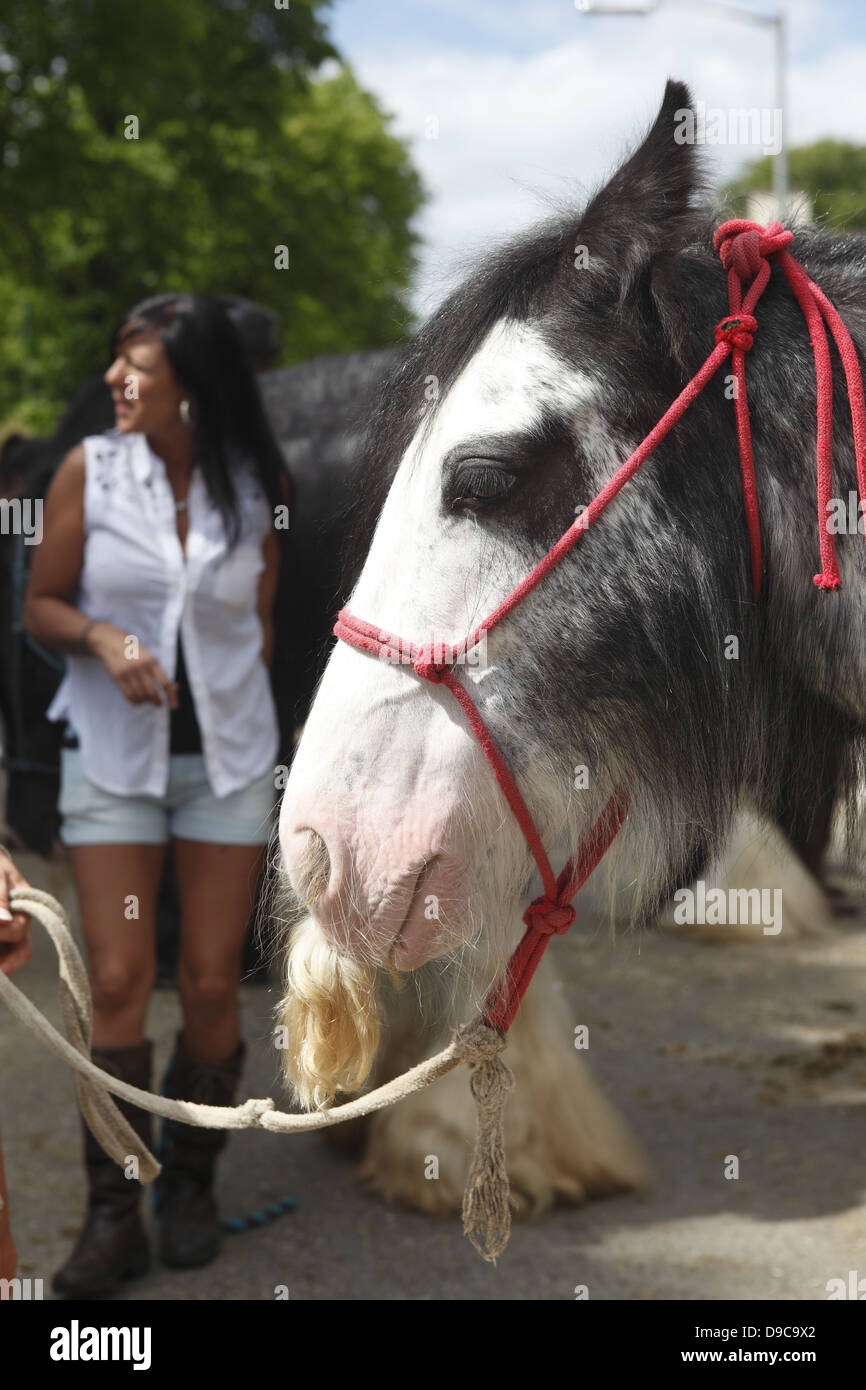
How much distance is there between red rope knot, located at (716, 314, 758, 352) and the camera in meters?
1.63

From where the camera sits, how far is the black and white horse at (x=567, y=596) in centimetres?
163

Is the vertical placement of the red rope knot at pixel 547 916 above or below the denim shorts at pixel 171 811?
below

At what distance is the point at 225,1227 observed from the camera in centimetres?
378

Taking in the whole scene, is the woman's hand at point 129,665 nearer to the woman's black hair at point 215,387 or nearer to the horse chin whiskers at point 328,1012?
the woman's black hair at point 215,387

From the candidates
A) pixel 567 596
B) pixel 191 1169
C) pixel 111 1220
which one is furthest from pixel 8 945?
pixel 191 1169

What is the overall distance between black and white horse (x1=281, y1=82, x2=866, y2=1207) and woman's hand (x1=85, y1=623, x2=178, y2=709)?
156 centimetres

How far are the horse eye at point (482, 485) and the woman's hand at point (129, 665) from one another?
1752 millimetres

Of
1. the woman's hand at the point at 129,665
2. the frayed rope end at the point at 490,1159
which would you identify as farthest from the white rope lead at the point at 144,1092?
the woman's hand at the point at 129,665

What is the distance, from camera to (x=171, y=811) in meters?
3.53

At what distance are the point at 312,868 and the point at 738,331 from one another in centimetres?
81

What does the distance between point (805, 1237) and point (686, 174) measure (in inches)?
116

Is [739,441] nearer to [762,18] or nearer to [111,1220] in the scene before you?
[111,1220]

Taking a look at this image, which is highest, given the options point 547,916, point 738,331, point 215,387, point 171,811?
point 215,387

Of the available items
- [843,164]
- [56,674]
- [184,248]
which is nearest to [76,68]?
[184,248]
